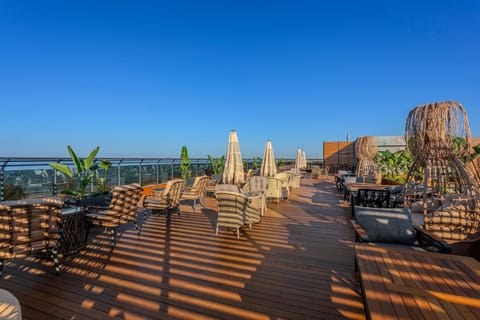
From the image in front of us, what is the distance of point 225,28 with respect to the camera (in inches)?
460

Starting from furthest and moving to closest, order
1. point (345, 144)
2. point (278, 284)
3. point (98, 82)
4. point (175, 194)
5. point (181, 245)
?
point (345, 144) < point (98, 82) < point (175, 194) < point (181, 245) < point (278, 284)

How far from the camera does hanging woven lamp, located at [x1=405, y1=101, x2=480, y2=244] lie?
270cm

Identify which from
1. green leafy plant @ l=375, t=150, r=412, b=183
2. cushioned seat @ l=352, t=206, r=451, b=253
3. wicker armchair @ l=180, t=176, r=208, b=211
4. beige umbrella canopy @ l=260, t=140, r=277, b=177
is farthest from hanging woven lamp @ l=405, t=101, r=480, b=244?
green leafy plant @ l=375, t=150, r=412, b=183

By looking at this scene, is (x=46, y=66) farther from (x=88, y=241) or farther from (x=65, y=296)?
(x=65, y=296)

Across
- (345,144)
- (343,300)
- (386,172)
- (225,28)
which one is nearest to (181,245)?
(343,300)

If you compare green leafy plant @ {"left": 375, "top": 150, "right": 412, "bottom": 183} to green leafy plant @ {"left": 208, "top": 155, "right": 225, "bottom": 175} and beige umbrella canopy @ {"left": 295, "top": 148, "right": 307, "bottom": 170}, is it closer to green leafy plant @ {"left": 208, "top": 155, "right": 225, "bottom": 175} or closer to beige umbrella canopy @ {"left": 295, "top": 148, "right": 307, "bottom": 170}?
beige umbrella canopy @ {"left": 295, "top": 148, "right": 307, "bottom": 170}

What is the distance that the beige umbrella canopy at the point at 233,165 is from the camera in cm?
599

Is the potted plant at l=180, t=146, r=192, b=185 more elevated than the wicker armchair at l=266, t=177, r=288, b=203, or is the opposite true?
the potted plant at l=180, t=146, r=192, b=185

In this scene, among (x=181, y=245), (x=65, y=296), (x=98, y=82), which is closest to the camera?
(x=65, y=296)

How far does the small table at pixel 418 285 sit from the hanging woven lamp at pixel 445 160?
1.28 meters

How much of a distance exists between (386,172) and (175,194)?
1130 cm

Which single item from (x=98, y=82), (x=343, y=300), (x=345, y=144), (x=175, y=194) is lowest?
(x=343, y=300)

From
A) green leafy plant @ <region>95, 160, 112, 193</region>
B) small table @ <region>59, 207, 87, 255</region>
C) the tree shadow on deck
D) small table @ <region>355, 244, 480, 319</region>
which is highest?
green leafy plant @ <region>95, 160, 112, 193</region>

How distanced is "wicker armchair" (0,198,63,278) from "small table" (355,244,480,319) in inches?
119
